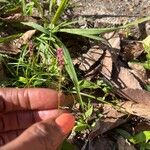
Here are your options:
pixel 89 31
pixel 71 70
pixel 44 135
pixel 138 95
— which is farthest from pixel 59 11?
pixel 44 135

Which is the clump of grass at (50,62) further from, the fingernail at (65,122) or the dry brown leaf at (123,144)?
the fingernail at (65,122)

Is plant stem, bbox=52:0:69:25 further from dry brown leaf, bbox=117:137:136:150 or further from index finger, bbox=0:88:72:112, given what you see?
dry brown leaf, bbox=117:137:136:150

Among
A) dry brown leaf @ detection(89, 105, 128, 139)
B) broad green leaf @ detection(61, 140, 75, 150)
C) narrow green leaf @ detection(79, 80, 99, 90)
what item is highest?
narrow green leaf @ detection(79, 80, 99, 90)

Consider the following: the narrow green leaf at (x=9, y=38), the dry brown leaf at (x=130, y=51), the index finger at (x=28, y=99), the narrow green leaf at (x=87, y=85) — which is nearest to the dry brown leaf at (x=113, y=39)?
the dry brown leaf at (x=130, y=51)

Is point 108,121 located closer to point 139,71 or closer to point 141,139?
point 141,139

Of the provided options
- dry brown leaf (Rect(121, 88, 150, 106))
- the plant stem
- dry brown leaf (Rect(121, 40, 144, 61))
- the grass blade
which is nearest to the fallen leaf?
the grass blade

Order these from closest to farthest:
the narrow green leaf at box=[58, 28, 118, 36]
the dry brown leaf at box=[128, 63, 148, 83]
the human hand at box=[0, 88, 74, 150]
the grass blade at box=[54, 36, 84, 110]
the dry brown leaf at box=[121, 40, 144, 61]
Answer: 1. the human hand at box=[0, 88, 74, 150]
2. the grass blade at box=[54, 36, 84, 110]
3. the narrow green leaf at box=[58, 28, 118, 36]
4. the dry brown leaf at box=[128, 63, 148, 83]
5. the dry brown leaf at box=[121, 40, 144, 61]
